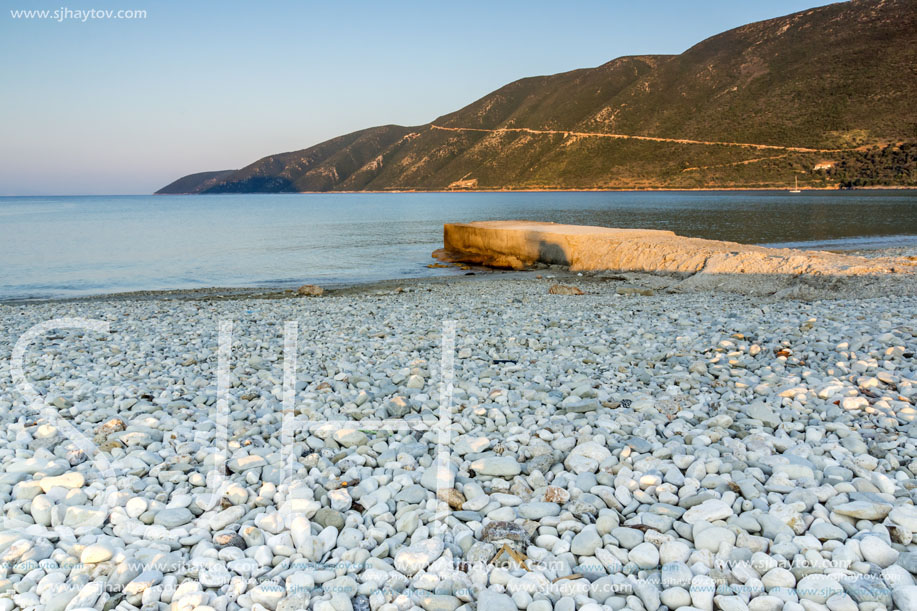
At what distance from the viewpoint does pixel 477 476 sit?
3.47 meters

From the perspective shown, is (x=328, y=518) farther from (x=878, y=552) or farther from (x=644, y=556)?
(x=878, y=552)

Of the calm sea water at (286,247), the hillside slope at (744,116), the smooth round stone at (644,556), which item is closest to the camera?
the smooth round stone at (644,556)

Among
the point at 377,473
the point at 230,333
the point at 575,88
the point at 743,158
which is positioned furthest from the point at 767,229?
the point at 575,88

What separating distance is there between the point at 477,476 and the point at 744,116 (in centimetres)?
8774

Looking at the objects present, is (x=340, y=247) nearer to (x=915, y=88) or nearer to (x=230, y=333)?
(x=230, y=333)

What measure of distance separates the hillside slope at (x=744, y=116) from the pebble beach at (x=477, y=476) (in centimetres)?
7216

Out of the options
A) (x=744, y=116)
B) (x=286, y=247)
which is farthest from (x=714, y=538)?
(x=744, y=116)

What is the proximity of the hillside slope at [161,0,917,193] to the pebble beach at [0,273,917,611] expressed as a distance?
72.2m

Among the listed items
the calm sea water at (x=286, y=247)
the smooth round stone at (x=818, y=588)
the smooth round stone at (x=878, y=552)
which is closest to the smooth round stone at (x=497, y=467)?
the smooth round stone at (x=818, y=588)

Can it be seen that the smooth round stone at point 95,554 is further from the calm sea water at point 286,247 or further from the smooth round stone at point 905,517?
the calm sea water at point 286,247

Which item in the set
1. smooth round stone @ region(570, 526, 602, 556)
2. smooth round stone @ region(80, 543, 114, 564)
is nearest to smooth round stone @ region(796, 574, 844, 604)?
smooth round stone @ region(570, 526, 602, 556)

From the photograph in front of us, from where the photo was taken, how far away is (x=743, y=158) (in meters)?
73.4

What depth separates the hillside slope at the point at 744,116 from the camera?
66125 millimetres

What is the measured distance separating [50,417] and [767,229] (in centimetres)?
3103
